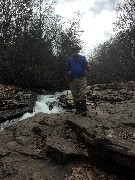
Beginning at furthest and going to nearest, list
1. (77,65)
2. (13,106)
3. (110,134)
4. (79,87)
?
(13,106), (79,87), (77,65), (110,134)

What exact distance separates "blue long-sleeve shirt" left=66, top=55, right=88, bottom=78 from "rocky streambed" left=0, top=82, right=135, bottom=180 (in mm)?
1461

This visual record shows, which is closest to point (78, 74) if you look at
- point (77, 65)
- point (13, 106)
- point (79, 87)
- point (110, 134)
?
point (77, 65)

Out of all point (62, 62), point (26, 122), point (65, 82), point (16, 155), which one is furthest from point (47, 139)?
point (62, 62)

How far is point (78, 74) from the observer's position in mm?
10859

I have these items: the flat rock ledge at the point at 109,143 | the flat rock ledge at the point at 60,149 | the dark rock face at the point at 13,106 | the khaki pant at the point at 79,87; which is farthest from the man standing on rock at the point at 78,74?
the dark rock face at the point at 13,106

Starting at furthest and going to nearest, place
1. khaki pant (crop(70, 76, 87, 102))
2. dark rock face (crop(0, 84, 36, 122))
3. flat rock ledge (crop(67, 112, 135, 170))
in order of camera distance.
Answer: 1. dark rock face (crop(0, 84, 36, 122))
2. khaki pant (crop(70, 76, 87, 102))
3. flat rock ledge (crop(67, 112, 135, 170))

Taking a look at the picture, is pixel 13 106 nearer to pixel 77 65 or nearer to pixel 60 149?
pixel 77 65

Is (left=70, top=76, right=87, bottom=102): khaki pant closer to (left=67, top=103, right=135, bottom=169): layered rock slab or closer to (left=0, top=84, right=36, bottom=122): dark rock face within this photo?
(left=67, top=103, right=135, bottom=169): layered rock slab

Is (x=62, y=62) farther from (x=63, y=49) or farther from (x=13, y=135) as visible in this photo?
(x=13, y=135)

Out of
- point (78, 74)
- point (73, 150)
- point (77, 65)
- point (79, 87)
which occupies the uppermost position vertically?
point (77, 65)

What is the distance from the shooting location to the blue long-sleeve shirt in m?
10.7

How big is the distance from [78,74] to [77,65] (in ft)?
1.02

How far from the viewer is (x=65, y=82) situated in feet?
98.6

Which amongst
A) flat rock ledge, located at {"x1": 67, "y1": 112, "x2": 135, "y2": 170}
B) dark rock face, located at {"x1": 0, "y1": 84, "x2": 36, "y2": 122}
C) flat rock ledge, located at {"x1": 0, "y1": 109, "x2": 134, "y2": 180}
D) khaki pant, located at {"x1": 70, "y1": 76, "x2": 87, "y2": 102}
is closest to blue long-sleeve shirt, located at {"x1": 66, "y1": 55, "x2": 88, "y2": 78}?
khaki pant, located at {"x1": 70, "y1": 76, "x2": 87, "y2": 102}
